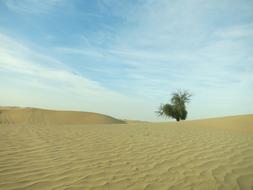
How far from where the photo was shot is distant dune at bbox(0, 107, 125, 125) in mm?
27594

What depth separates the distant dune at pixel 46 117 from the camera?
27.6 m

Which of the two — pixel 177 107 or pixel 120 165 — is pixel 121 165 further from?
pixel 177 107

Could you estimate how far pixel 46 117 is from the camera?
2911 centimetres

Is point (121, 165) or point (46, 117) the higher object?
point (46, 117)

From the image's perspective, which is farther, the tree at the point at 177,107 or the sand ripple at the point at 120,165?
the tree at the point at 177,107

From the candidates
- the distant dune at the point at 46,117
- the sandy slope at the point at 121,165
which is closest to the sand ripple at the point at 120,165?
the sandy slope at the point at 121,165

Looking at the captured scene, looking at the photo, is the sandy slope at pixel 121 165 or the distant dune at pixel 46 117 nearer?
the sandy slope at pixel 121 165

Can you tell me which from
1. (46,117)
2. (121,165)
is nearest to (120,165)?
(121,165)

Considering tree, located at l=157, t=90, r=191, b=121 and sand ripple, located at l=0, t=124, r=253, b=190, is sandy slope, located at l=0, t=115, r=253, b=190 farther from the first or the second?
tree, located at l=157, t=90, r=191, b=121

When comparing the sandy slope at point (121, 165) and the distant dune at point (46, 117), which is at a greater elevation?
the distant dune at point (46, 117)

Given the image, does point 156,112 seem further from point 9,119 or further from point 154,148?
point 154,148

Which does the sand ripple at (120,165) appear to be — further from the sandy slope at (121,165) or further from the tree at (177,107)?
the tree at (177,107)

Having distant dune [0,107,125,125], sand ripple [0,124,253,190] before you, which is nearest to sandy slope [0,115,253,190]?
sand ripple [0,124,253,190]

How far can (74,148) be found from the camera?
643 cm
